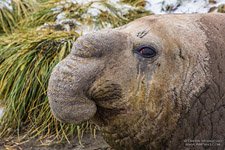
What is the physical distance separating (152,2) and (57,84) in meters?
3.47

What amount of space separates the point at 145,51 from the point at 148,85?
184mm

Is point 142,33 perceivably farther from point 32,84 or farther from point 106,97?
point 32,84

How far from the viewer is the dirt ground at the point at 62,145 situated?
15.1 ft

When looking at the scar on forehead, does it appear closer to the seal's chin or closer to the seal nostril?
the seal nostril

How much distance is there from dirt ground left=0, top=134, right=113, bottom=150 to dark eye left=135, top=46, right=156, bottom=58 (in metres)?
1.68

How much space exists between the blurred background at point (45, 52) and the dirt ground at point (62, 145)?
0.02 m

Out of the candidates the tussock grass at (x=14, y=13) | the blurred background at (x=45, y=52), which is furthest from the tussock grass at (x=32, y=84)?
the tussock grass at (x=14, y=13)

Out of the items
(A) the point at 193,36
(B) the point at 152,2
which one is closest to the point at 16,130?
(B) the point at 152,2

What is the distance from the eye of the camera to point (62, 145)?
4734 mm

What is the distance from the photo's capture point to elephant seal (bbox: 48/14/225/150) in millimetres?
2859

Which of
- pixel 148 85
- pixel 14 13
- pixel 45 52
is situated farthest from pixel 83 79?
pixel 14 13

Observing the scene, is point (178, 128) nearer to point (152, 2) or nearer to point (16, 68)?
point (16, 68)

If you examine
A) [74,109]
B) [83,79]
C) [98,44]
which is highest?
[98,44]

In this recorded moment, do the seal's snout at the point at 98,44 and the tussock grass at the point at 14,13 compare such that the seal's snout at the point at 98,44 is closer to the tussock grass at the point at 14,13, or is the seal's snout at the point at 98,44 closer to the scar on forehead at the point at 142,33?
the scar on forehead at the point at 142,33
